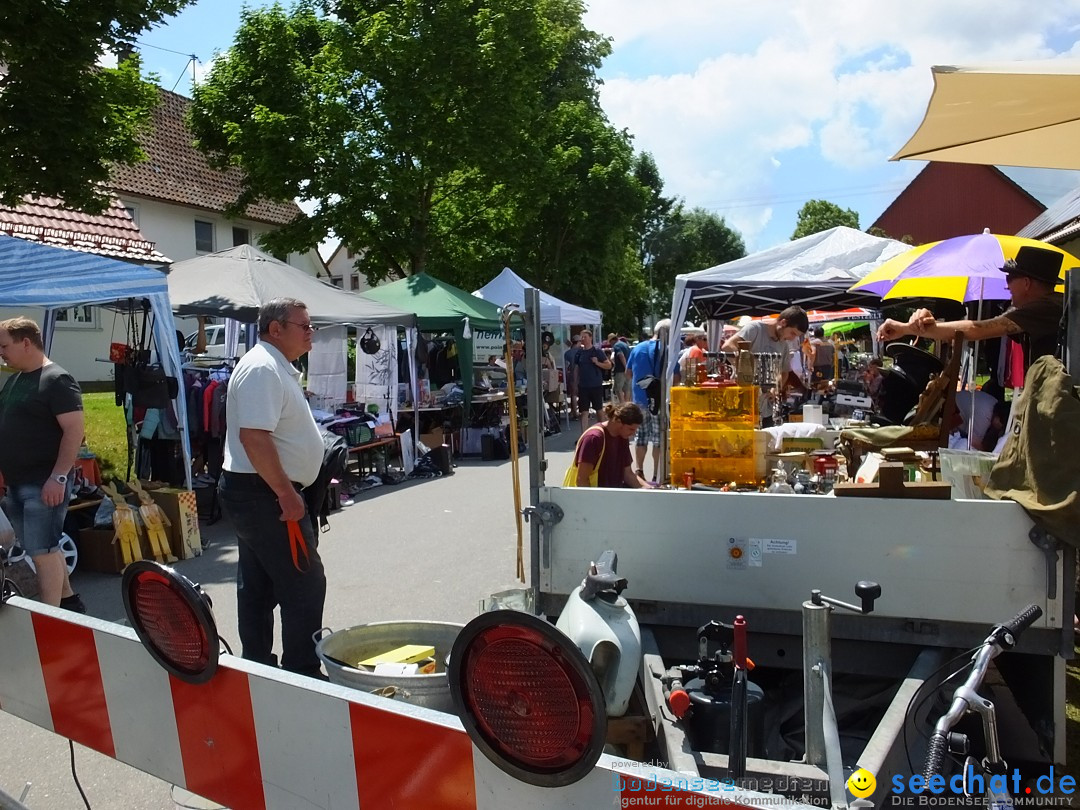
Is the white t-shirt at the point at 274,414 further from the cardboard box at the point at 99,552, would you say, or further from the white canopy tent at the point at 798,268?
the white canopy tent at the point at 798,268

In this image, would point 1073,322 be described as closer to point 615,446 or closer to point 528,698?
point 528,698

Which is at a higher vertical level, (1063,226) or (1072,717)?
(1063,226)

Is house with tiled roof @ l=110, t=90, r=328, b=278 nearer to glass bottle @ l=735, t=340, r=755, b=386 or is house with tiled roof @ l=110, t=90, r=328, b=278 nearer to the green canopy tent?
the green canopy tent

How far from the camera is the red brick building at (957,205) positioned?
44.6 meters

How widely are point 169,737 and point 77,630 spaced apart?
0.47 meters

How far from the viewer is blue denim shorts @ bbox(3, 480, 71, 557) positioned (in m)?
5.08

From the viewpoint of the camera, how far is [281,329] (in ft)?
12.8

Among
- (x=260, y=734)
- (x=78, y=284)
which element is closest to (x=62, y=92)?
(x=78, y=284)

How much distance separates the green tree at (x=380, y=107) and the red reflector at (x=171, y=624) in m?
16.5

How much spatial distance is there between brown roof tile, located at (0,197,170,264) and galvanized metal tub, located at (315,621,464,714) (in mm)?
12639

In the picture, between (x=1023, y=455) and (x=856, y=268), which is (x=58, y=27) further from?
(x=1023, y=455)

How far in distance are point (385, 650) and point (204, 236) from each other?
95.0 feet

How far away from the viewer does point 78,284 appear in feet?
23.9

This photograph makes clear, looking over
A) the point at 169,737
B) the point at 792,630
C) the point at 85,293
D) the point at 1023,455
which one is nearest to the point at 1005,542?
the point at 1023,455
